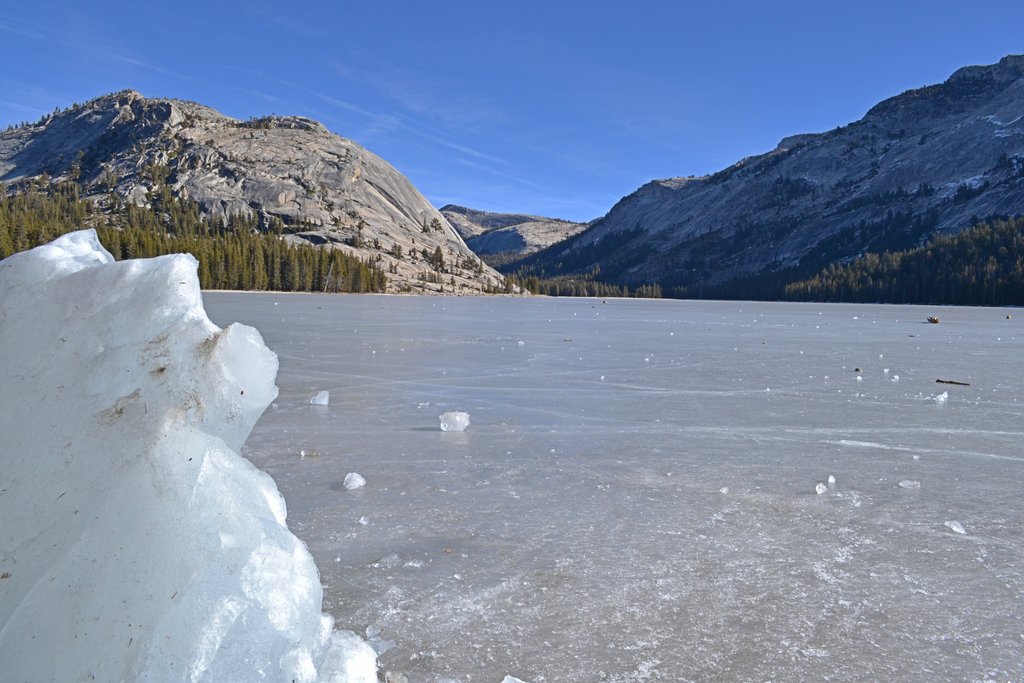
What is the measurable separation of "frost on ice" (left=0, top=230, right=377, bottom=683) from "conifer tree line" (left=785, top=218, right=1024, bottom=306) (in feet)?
520

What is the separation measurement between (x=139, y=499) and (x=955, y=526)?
245 inches

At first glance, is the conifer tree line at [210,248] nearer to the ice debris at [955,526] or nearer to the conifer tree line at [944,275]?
the ice debris at [955,526]

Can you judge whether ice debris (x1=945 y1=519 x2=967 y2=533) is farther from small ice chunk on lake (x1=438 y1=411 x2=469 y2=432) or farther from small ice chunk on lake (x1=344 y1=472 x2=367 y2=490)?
small ice chunk on lake (x1=438 y1=411 x2=469 y2=432)

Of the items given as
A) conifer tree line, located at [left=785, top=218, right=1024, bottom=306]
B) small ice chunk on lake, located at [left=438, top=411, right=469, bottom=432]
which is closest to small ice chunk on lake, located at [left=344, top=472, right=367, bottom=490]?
small ice chunk on lake, located at [left=438, top=411, right=469, bottom=432]

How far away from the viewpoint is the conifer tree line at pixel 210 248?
9388cm

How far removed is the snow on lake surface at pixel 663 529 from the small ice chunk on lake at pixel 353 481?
0.09 m

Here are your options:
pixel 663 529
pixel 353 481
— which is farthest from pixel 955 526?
pixel 353 481

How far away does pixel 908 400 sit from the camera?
11875mm

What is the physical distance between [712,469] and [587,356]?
12.1m

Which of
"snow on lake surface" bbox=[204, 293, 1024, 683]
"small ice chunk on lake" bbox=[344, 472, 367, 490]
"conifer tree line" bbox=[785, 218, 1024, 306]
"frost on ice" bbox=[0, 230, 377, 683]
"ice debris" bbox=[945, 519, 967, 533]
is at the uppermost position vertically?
"conifer tree line" bbox=[785, 218, 1024, 306]

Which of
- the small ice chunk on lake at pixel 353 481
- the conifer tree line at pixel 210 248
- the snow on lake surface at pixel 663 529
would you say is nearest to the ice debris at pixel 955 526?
the snow on lake surface at pixel 663 529

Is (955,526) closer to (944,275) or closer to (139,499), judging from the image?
(139,499)

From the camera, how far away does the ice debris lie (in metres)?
5.29

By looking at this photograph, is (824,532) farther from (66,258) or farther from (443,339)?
(443,339)
